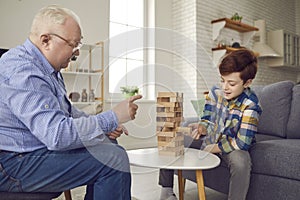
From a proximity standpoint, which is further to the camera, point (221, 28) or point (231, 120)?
point (221, 28)

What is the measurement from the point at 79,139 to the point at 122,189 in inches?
7.6

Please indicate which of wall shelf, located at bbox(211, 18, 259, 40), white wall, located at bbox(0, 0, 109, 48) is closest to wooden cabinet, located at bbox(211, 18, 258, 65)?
wall shelf, located at bbox(211, 18, 259, 40)

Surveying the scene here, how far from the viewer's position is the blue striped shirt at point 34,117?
77 cm

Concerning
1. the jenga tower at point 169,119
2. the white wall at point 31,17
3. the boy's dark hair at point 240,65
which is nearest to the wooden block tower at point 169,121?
the jenga tower at point 169,119

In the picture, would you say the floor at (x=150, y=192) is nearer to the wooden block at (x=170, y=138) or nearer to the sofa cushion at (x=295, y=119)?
the wooden block at (x=170, y=138)

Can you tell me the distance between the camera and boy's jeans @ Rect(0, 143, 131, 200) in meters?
0.82

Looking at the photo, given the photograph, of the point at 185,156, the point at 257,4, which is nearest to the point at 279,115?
the point at 185,156

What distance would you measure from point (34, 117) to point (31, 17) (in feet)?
9.16

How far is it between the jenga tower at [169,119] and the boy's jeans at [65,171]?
14.7 inches

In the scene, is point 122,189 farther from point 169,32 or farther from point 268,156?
point 268,156

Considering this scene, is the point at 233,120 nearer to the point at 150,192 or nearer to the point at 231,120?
the point at 231,120

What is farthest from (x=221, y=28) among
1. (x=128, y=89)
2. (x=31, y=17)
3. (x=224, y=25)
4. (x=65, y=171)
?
(x=65, y=171)

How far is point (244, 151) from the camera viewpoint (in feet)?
4.38

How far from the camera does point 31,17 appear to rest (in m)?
3.20
